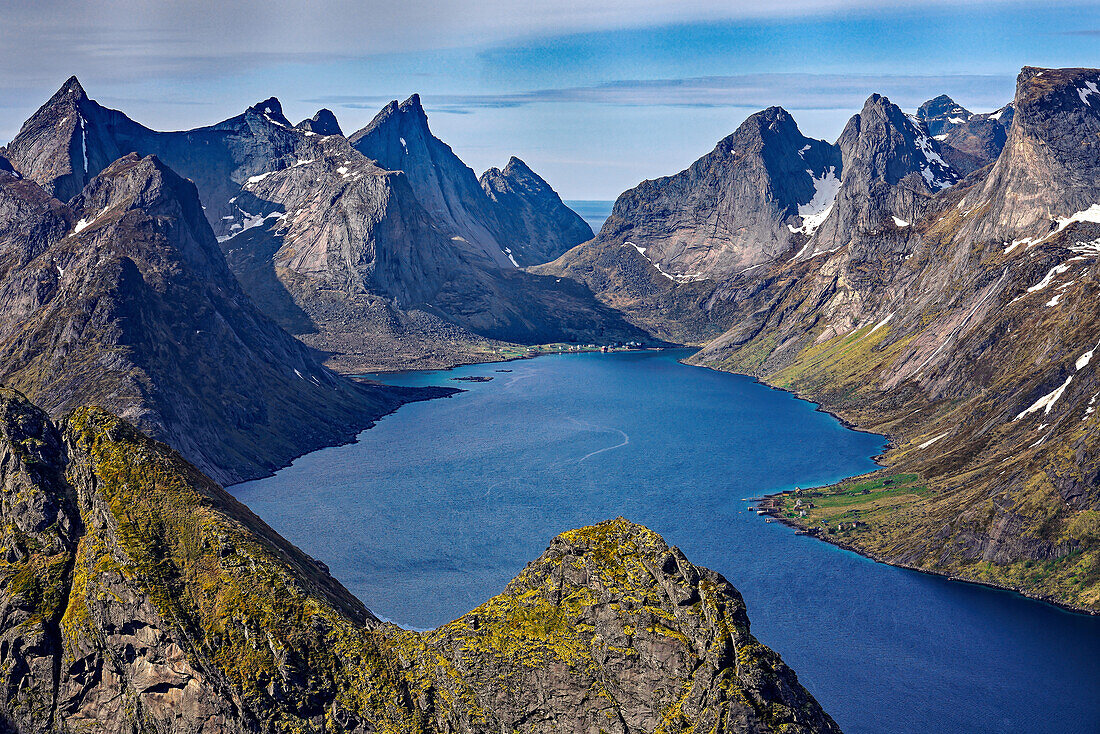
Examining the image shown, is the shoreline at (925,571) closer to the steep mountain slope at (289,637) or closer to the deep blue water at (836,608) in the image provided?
the deep blue water at (836,608)

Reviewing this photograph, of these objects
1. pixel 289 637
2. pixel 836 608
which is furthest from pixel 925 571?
pixel 289 637

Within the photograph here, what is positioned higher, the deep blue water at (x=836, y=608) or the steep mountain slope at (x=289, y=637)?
the steep mountain slope at (x=289, y=637)

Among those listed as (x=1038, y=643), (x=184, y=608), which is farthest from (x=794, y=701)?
(x=1038, y=643)

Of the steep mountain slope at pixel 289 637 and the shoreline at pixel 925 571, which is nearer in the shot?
the steep mountain slope at pixel 289 637

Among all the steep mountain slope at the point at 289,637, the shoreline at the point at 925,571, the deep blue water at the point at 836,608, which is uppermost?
the steep mountain slope at the point at 289,637

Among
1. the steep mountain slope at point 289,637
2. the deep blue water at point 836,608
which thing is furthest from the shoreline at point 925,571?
the steep mountain slope at point 289,637

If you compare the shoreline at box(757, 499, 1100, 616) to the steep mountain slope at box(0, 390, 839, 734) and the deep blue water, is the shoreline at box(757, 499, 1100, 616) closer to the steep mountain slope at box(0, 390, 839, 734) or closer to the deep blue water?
the deep blue water

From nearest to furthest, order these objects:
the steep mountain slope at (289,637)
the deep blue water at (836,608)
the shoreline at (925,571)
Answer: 1. the steep mountain slope at (289,637)
2. the deep blue water at (836,608)
3. the shoreline at (925,571)

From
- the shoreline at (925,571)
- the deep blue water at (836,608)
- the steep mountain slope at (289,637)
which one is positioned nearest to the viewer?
the steep mountain slope at (289,637)

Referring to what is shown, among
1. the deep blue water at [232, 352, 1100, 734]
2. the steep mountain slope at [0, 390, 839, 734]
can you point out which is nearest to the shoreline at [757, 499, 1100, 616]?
the deep blue water at [232, 352, 1100, 734]

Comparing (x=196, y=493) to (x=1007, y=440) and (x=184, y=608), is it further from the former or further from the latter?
(x=1007, y=440)
